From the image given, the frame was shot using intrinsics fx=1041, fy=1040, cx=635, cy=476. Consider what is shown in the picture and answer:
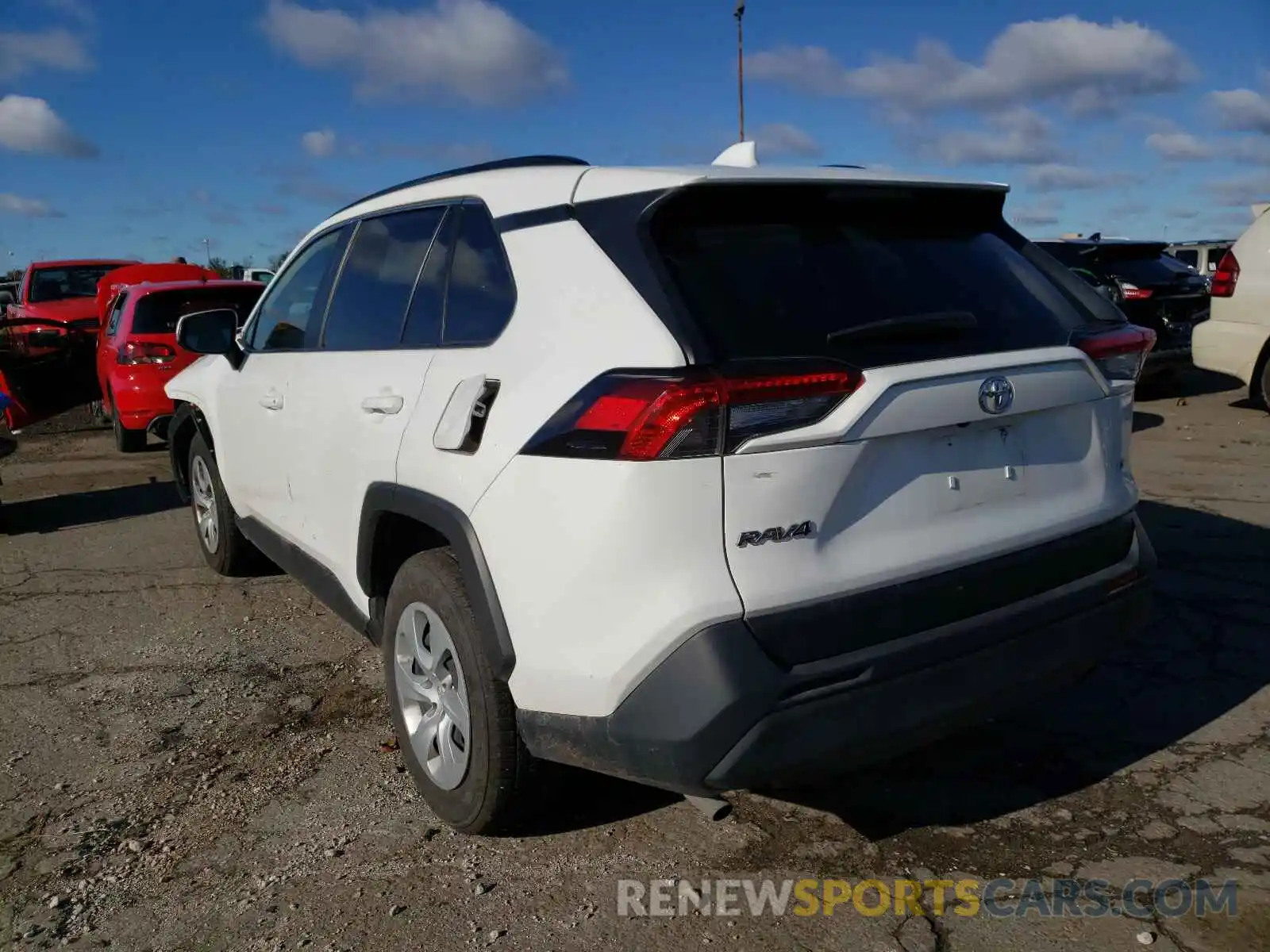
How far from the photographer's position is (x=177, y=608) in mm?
5246

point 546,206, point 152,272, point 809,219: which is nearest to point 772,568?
point 809,219

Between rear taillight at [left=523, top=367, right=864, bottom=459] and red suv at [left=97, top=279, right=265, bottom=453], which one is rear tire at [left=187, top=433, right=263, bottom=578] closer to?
rear taillight at [left=523, top=367, right=864, bottom=459]

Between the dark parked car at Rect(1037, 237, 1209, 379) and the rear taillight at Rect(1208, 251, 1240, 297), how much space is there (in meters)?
0.95

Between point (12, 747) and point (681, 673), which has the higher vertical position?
Answer: point (681, 673)

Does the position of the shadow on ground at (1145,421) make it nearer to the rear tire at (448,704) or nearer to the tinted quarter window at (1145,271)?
the tinted quarter window at (1145,271)

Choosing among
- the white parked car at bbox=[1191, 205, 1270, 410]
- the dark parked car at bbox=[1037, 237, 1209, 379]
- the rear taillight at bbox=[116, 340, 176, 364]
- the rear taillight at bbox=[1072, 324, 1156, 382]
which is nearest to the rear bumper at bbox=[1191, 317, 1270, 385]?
the white parked car at bbox=[1191, 205, 1270, 410]

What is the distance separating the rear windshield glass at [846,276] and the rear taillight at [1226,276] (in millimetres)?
7577

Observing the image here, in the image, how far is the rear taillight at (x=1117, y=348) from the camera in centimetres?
284

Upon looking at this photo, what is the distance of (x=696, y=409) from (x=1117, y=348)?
142 cm

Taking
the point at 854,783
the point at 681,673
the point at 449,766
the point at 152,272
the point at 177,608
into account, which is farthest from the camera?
the point at 152,272

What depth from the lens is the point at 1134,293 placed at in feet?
34.4

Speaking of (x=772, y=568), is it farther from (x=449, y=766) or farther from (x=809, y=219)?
(x=449, y=766)

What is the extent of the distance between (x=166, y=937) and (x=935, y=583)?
2110 mm

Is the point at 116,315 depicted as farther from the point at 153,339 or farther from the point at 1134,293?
the point at 1134,293
